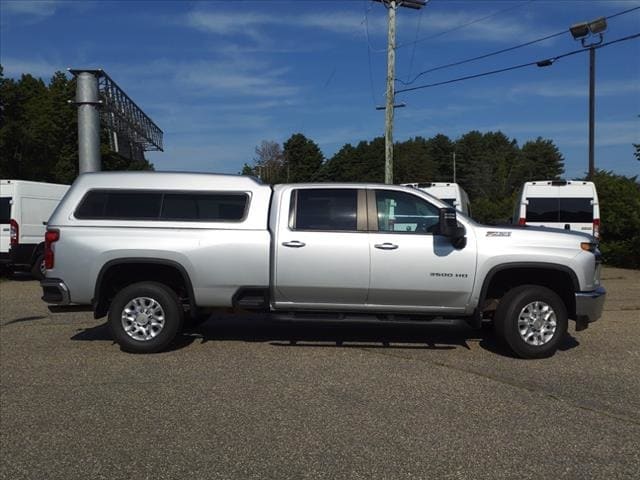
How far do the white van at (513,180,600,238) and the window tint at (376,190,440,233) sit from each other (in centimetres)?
932

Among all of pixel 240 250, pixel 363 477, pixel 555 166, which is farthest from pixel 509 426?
pixel 555 166

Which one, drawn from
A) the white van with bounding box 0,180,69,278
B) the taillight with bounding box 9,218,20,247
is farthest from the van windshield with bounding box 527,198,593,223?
the taillight with bounding box 9,218,20,247

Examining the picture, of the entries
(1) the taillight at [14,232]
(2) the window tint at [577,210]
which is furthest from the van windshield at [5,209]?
(2) the window tint at [577,210]

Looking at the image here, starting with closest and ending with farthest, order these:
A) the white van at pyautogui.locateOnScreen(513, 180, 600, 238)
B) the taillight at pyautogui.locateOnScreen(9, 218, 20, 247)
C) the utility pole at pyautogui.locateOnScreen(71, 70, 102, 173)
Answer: the taillight at pyautogui.locateOnScreen(9, 218, 20, 247), the utility pole at pyautogui.locateOnScreen(71, 70, 102, 173), the white van at pyautogui.locateOnScreen(513, 180, 600, 238)

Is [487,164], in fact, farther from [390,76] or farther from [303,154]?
[390,76]

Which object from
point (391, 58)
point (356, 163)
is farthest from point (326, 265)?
point (356, 163)

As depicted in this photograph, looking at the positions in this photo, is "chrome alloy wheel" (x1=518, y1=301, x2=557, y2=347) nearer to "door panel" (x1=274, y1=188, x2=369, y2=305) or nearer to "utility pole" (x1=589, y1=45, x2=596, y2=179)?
"door panel" (x1=274, y1=188, x2=369, y2=305)

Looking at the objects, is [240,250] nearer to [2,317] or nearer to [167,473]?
[167,473]

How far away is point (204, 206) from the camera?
730 cm

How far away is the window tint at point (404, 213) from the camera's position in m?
7.09

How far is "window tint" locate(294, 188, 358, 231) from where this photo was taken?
7160mm

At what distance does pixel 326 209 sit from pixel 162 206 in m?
1.91

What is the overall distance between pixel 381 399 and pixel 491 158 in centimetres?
12002

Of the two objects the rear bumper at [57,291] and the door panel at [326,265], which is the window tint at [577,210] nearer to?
the door panel at [326,265]
